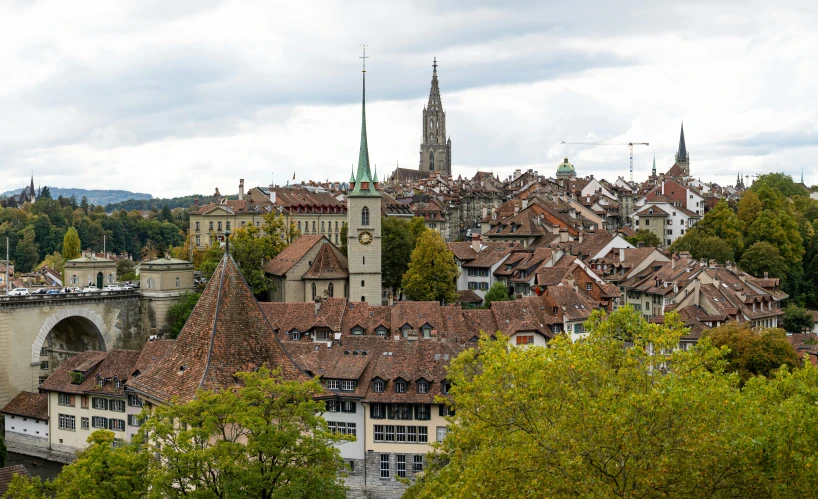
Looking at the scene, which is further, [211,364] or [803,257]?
[803,257]

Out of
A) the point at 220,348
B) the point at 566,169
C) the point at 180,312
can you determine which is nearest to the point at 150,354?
the point at 180,312

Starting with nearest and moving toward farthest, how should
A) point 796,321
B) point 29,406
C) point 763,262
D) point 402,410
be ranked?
1. point 402,410
2. point 29,406
3. point 796,321
4. point 763,262

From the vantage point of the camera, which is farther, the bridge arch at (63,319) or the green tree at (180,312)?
the green tree at (180,312)

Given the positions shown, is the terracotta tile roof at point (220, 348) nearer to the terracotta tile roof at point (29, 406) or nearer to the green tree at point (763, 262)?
the terracotta tile roof at point (29, 406)

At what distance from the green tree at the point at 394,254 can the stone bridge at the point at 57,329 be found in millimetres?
19205

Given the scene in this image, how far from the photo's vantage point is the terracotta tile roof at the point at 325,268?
82.6 metres

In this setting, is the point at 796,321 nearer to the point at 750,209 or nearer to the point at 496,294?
the point at 496,294

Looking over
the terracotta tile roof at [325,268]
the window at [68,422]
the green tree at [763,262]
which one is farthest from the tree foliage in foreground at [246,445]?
the green tree at [763,262]

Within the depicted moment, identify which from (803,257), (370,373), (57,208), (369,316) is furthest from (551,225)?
(57,208)

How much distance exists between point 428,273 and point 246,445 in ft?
186

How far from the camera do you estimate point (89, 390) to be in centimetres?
6462

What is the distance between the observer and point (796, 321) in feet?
277

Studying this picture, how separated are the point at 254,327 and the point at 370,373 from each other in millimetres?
27252

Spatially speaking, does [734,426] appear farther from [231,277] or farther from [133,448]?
[133,448]
